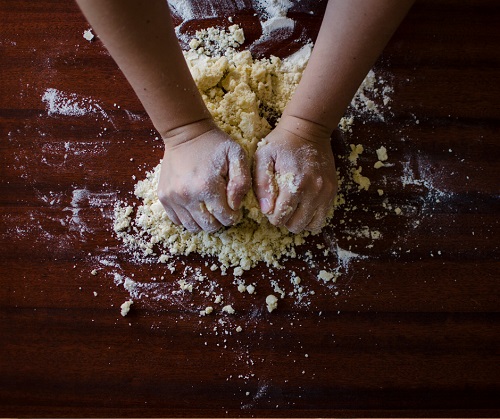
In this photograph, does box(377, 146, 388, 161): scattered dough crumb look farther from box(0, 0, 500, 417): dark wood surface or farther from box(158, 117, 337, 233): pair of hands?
box(158, 117, 337, 233): pair of hands

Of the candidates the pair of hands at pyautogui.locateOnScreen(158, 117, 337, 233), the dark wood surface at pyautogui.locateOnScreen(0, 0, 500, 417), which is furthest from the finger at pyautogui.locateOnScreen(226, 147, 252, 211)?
the dark wood surface at pyautogui.locateOnScreen(0, 0, 500, 417)

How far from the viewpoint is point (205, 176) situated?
639mm

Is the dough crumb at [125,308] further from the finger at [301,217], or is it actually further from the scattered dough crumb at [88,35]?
the scattered dough crumb at [88,35]

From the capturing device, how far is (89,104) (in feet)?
2.49

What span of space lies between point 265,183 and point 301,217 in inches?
2.8

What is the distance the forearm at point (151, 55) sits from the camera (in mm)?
519

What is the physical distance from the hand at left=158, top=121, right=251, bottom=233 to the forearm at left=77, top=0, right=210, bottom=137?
0.02 meters

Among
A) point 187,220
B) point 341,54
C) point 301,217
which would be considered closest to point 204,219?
point 187,220

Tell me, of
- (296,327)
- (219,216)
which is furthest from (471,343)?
(219,216)

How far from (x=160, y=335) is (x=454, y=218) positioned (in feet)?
1.60

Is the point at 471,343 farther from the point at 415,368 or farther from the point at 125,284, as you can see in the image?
the point at 125,284

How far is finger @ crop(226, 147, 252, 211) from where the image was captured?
0.64 meters

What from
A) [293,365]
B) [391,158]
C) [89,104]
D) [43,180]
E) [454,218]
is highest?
[89,104]

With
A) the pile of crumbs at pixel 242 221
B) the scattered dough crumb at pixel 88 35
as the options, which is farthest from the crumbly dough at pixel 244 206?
the scattered dough crumb at pixel 88 35
